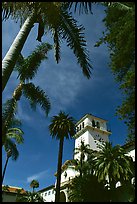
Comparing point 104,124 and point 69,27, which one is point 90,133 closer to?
point 104,124

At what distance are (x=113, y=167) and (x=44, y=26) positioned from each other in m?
24.7

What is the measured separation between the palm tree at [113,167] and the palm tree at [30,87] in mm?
17621

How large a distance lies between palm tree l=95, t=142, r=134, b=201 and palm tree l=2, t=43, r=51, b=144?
17621 millimetres

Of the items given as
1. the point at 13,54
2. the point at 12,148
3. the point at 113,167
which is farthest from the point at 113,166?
the point at 13,54

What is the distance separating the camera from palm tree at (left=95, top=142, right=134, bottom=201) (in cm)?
3075

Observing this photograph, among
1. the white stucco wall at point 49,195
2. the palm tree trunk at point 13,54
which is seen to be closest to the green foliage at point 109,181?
the palm tree trunk at point 13,54

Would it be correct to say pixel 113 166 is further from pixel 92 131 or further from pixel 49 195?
pixel 49 195

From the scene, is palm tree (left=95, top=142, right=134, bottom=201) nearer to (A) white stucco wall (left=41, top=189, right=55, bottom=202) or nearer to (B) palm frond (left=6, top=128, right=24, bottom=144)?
(B) palm frond (left=6, top=128, right=24, bottom=144)

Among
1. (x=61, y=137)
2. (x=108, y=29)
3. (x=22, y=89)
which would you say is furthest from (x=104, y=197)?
(x=108, y=29)

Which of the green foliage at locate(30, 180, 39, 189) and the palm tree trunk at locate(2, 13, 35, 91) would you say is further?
the green foliage at locate(30, 180, 39, 189)

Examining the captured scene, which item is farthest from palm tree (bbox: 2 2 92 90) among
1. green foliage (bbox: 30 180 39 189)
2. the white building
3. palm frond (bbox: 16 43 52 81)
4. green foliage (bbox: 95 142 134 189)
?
green foliage (bbox: 30 180 39 189)

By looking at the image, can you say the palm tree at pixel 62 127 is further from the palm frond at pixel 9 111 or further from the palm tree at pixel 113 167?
the palm frond at pixel 9 111

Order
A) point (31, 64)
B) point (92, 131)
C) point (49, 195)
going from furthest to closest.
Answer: point (49, 195)
point (92, 131)
point (31, 64)

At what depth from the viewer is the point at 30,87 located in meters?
17.8
